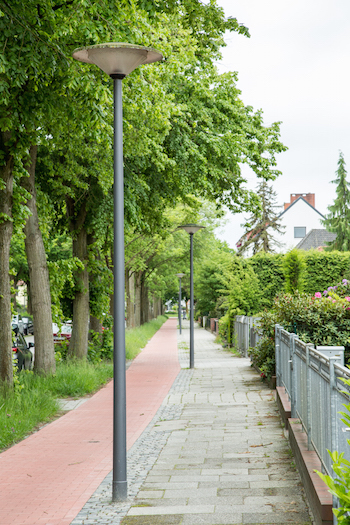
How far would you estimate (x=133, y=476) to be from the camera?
6.63m

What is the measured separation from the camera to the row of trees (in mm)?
9102

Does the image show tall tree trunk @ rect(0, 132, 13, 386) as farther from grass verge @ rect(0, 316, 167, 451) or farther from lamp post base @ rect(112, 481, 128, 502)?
lamp post base @ rect(112, 481, 128, 502)

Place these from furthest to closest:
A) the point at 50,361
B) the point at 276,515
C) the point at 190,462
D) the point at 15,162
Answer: the point at 50,361 → the point at 15,162 → the point at 190,462 → the point at 276,515

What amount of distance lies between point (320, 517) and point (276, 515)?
2.99 feet

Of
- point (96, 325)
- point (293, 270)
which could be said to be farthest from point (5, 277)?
point (293, 270)

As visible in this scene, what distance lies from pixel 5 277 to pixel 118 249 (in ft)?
16.4

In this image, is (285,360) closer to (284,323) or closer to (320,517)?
(284,323)

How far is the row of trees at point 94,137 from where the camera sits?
29.9ft

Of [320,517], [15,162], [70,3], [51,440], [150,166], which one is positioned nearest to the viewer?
[320,517]

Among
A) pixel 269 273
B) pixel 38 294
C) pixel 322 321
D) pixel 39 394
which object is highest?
pixel 269 273

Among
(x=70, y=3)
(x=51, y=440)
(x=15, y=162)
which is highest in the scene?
(x=70, y=3)

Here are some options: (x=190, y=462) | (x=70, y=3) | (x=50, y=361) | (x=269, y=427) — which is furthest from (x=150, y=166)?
(x=190, y=462)

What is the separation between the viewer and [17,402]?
10023 mm

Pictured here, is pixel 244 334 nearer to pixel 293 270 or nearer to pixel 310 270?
pixel 293 270
